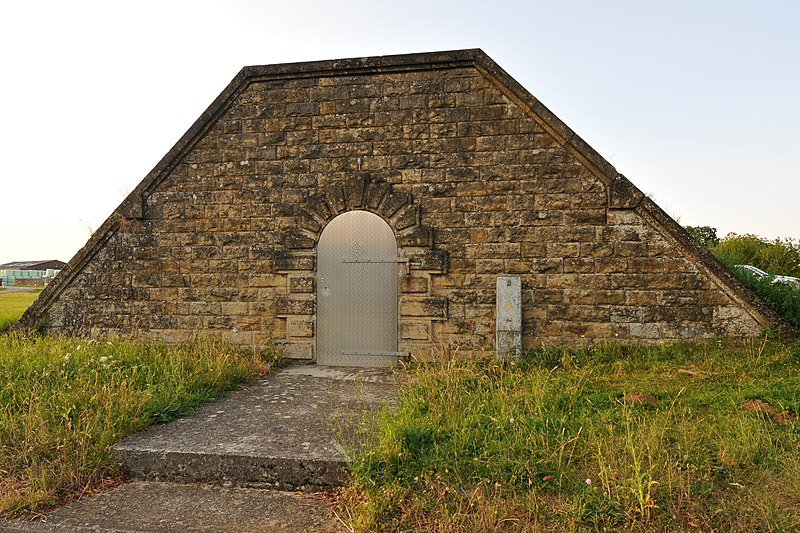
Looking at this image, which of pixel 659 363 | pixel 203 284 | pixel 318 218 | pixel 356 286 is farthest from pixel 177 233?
pixel 659 363

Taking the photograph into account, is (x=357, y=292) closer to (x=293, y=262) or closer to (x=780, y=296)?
(x=293, y=262)

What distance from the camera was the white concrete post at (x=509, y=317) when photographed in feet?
25.9

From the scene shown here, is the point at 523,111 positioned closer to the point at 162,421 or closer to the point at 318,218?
the point at 318,218

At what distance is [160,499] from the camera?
3998 millimetres

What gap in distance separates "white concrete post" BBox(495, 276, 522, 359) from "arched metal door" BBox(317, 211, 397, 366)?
1.69 m

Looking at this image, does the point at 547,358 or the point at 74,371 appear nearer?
the point at 74,371

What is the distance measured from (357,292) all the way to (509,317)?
8.16 feet

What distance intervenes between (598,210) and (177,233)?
712 cm

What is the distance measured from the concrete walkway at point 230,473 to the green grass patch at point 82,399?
0.20 m

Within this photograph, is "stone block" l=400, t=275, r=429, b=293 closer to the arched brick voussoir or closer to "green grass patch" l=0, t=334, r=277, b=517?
the arched brick voussoir

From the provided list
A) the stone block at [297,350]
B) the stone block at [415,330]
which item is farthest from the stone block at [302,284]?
the stone block at [415,330]

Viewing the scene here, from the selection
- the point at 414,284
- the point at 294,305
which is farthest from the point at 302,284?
the point at 414,284

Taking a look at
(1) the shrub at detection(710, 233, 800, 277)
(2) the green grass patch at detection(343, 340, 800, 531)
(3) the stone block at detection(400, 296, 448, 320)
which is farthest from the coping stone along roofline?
(1) the shrub at detection(710, 233, 800, 277)

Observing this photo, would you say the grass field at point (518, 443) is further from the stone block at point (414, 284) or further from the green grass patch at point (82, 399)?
the stone block at point (414, 284)
